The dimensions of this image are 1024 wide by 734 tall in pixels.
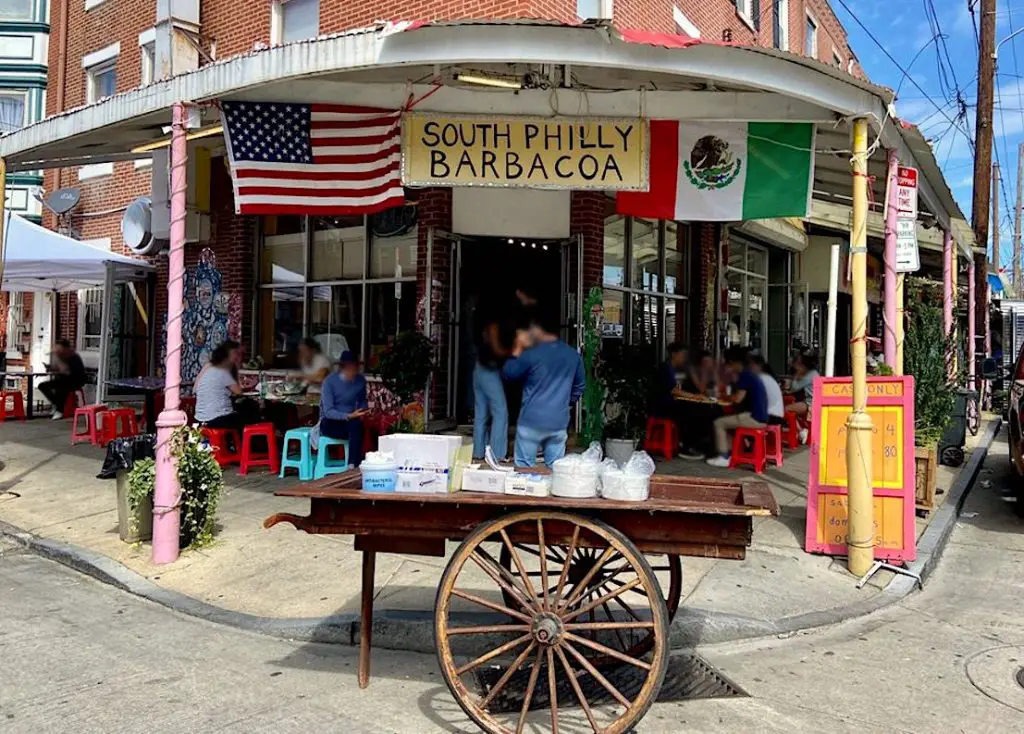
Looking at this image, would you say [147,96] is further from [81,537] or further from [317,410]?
[317,410]

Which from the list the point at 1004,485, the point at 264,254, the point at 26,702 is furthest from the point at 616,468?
the point at 264,254

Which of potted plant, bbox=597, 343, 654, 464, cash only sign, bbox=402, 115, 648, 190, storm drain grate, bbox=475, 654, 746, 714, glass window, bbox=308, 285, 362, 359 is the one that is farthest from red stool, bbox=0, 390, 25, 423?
storm drain grate, bbox=475, 654, 746, 714

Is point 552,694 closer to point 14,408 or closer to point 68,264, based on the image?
point 68,264

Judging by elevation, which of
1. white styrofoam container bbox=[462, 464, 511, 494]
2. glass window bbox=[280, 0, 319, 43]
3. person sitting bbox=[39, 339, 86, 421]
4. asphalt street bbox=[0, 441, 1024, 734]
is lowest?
asphalt street bbox=[0, 441, 1024, 734]

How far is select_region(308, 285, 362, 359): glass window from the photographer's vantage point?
10.8 m

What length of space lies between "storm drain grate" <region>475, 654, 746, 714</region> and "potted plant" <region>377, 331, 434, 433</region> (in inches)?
210

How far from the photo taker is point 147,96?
6.43m

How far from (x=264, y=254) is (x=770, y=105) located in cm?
809

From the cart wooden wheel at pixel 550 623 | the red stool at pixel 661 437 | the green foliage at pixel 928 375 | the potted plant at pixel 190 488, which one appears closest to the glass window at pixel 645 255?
the red stool at pixel 661 437

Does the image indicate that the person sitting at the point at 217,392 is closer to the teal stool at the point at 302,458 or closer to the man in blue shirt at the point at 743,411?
the teal stool at the point at 302,458

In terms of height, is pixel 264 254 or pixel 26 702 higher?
pixel 264 254

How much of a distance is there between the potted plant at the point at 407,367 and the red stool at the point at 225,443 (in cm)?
188

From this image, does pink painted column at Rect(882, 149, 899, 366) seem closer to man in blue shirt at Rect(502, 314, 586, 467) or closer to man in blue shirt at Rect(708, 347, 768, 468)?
man in blue shirt at Rect(502, 314, 586, 467)

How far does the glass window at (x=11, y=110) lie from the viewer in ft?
56.5
